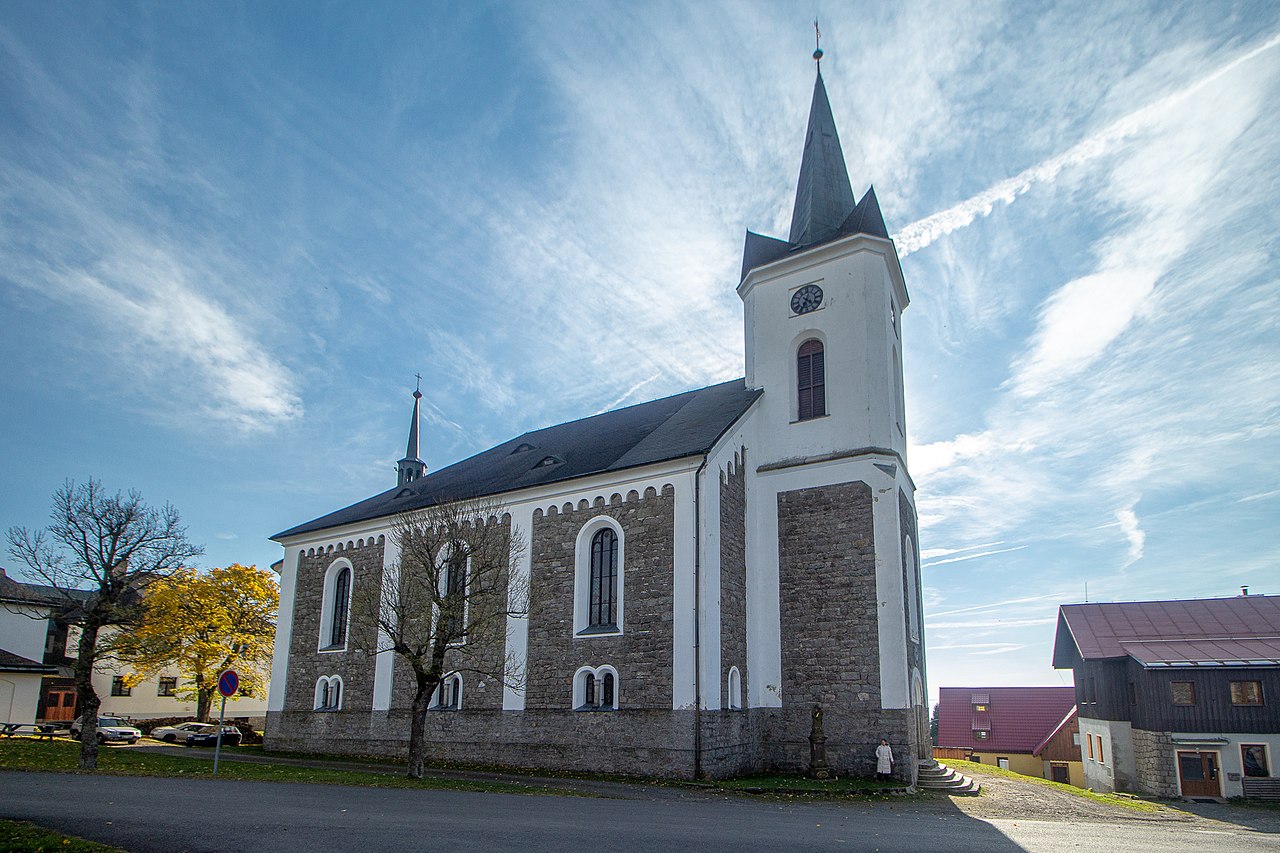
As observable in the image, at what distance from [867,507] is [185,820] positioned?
55.0ft

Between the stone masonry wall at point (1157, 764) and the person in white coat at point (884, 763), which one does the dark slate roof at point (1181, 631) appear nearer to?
the stone masonry wall at point (1157, 764)

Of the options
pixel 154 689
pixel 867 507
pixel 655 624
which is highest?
pixel 867 507

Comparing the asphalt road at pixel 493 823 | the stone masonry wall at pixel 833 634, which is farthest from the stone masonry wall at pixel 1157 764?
the asphalt road at pixel 493 823

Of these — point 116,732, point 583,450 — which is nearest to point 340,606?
point 583,450

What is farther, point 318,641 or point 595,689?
point 318,641

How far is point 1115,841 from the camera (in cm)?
1204

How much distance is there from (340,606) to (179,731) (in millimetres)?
12728

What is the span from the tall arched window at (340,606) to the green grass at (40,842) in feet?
62.7

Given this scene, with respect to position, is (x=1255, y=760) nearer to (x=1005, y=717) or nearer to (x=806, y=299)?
(x=806, y=299)

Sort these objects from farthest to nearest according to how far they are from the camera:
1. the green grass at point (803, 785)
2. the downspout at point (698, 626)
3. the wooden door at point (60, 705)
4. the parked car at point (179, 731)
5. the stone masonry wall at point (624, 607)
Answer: the wooden door at point (60, 705) → the parked car at point (179, 731) → the stone masonry wall at point (624, 607) → the downspout at point (698, 626) → the green grass at point (803, 785)

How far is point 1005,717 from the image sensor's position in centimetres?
4859

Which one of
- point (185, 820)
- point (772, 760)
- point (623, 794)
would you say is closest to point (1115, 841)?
point (623, 794)

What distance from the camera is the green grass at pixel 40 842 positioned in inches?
318

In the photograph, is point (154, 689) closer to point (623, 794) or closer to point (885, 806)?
point (623, 794)
